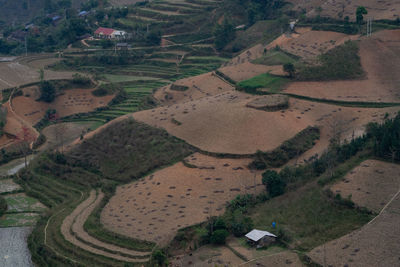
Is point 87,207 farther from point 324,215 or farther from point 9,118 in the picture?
point 9,118

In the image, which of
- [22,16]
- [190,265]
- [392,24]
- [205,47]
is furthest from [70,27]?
[190,265]

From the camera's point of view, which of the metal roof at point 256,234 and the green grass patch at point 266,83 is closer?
the metal roof at point 256,234

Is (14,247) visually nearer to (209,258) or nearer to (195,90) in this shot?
(209,258)

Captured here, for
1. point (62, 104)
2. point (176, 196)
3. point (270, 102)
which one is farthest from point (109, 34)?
point (176, 196)

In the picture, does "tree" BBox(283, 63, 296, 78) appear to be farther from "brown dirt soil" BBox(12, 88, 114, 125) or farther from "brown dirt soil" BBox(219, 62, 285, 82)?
"brown dirt soil" BBox(12, 88, 114, 125)

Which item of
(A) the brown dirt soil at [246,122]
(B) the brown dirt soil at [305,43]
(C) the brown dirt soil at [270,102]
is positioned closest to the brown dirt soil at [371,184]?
(A) the brown dirt soil at [246,122]

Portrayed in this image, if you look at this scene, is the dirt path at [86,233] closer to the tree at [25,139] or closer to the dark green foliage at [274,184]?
the dark green foliage at [274,184]
